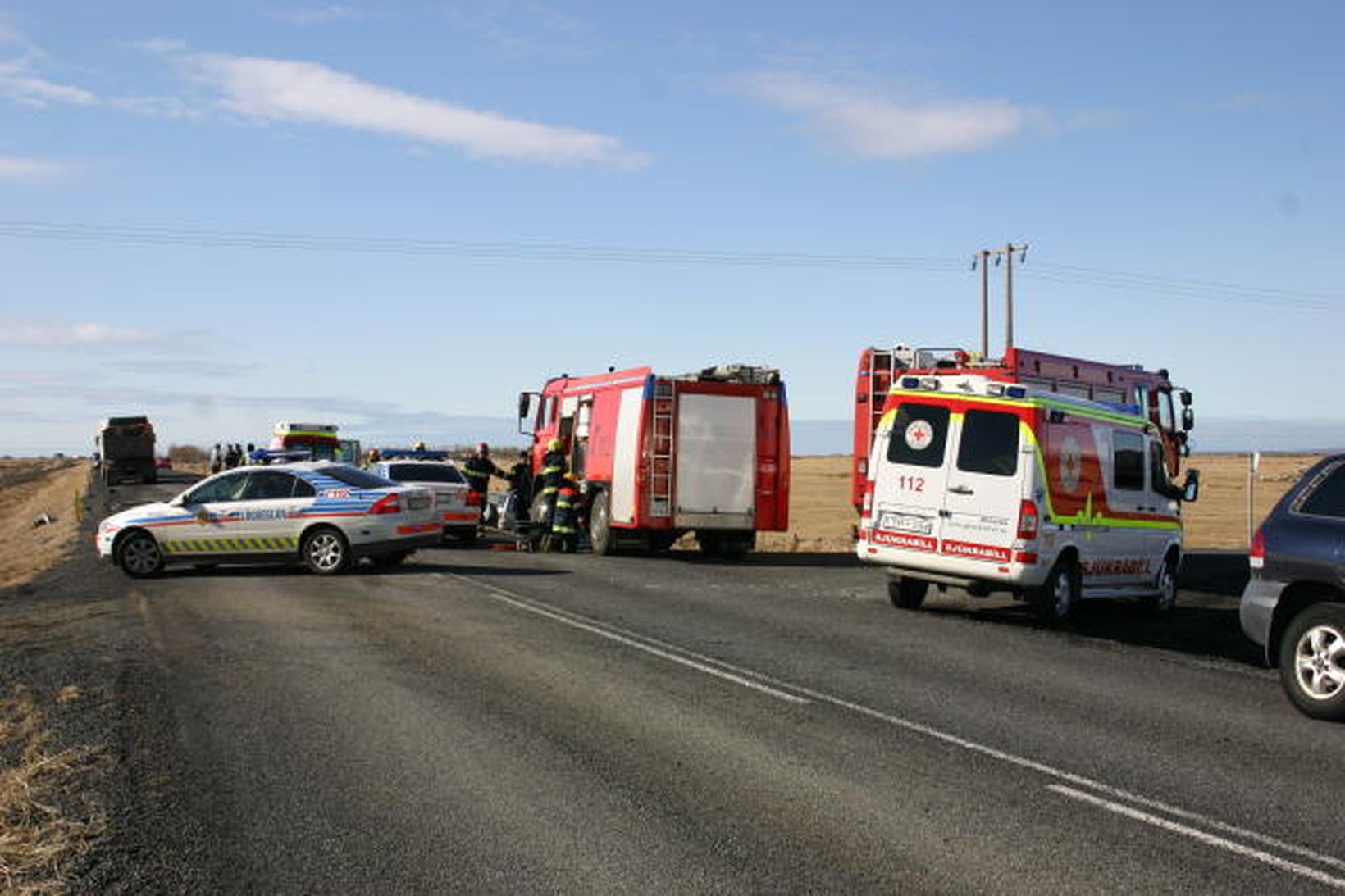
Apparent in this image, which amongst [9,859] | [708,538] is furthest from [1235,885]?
[708,538]

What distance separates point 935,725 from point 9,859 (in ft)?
17.8

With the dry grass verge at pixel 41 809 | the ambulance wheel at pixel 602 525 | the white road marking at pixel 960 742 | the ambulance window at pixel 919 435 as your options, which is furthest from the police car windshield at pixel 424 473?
the dry grass verge at pixel 41 809

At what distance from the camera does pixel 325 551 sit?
19984mm

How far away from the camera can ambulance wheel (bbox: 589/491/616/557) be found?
78.7ft

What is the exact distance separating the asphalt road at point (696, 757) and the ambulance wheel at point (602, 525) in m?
8.93

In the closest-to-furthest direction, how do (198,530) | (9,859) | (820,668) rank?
1. (9,859)
2. (820,668)
3. (198,530)

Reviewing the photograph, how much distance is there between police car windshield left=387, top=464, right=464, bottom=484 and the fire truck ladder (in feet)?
16.2

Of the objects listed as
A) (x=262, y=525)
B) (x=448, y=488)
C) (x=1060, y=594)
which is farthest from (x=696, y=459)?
(x=1060, y=594)

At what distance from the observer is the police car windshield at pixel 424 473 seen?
26.0 metres

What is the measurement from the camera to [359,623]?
46.2 feet

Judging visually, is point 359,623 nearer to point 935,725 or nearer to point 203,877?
point 935,725

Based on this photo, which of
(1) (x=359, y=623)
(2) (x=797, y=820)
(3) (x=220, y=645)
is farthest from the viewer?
(1) (x=359, y=623)

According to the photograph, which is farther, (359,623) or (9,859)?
(359,623)

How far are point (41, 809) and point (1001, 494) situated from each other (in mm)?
10165
